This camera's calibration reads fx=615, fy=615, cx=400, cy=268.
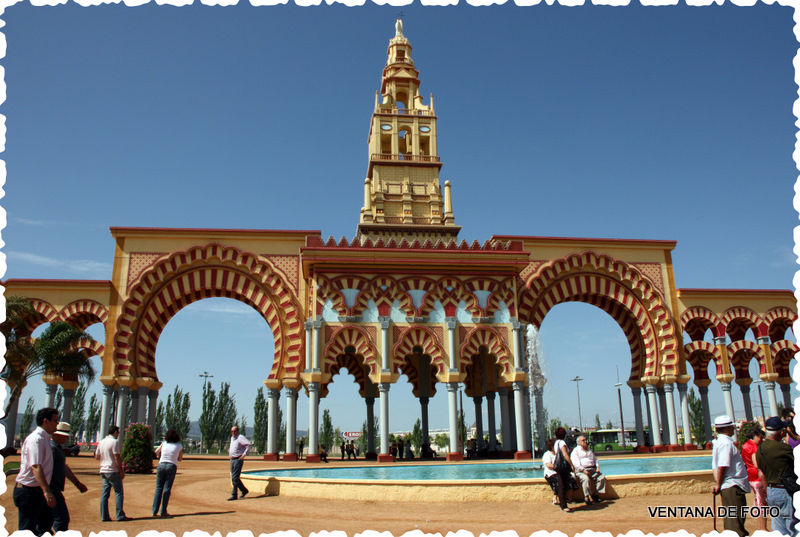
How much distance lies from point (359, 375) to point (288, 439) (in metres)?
5.35

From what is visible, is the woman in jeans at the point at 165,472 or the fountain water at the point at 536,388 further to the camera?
the fountain water at the point at 536,388

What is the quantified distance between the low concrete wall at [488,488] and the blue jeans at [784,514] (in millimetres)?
4115

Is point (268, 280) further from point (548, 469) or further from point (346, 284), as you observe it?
point (548, 469)

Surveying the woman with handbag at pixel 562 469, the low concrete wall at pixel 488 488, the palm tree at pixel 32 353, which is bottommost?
the low concrete wall at pixel 488 488

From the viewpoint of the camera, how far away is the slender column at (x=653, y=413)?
2427cm

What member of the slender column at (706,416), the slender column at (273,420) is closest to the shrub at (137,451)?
the slender column at (273,420)

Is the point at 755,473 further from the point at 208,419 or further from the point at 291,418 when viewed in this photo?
the point at 208,419

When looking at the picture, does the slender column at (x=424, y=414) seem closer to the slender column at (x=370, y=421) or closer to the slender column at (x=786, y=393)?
the slender column at (x=370, y=421)

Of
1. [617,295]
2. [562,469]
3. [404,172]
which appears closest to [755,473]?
[562,469]

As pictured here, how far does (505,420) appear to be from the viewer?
77.0 ft

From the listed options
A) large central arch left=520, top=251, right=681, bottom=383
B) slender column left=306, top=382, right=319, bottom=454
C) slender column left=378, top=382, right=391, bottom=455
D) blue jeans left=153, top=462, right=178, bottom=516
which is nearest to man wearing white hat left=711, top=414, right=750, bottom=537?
blue jeans left=153, top=462, right=178, bottom=516

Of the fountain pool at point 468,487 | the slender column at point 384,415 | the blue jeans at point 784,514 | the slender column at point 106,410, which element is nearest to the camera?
the blue jeans at point 784,514

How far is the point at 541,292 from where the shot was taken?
83.0 ft

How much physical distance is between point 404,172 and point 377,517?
25.7 metres
